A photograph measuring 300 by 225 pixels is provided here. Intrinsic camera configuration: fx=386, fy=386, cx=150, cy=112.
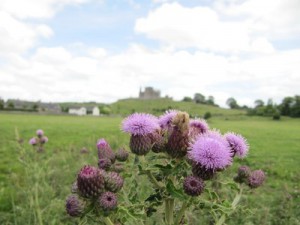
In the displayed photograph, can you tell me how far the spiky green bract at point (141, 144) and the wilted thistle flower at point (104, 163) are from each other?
469 millimetres

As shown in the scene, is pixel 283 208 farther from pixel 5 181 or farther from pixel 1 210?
pixel 5 181

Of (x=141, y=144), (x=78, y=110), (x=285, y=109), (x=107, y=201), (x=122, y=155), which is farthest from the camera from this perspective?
(x=78, y=110)

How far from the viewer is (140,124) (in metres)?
2.60

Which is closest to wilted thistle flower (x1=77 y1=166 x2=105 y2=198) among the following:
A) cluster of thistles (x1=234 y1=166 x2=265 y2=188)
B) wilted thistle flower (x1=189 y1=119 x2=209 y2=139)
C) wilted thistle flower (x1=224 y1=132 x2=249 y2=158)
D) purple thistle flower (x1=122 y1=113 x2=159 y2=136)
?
purple thistle flower (x1=122 y1=113 x2=159 y2=136)

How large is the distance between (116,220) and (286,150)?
18.0 meters

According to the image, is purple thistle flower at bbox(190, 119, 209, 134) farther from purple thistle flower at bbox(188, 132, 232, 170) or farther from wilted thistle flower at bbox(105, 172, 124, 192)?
wilted thistle flower at bbox(105, 172, 124, 192)

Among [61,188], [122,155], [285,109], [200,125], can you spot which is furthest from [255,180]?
[285,109]

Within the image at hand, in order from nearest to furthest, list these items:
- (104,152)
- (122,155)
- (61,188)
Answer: (122,155), (104,152), (61,188)

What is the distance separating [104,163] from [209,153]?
40.0 inches

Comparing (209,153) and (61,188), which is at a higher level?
(209,153)

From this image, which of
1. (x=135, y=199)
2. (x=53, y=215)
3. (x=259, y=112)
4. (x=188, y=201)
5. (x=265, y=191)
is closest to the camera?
(x=188, y=201)

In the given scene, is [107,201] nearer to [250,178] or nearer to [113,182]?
[113,182]

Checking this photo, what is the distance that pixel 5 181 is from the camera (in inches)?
393

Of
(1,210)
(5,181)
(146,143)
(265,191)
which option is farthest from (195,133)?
(5,181)
